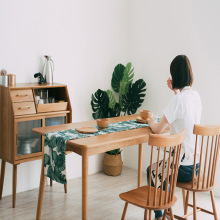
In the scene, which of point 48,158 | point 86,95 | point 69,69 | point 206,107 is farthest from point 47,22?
point 206,107

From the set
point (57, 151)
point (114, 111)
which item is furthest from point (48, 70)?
point (57, 151)

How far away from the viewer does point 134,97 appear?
14.9 feet

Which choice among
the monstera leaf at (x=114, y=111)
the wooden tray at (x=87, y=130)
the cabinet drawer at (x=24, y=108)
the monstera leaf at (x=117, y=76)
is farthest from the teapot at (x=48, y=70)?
the wooden tray at (x=87, y=130)

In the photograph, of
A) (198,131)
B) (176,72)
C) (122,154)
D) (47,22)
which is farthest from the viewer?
(122,154)

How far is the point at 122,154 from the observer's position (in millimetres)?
4996

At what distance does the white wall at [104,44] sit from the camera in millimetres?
3746

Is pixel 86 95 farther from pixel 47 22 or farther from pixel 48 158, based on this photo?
pixel 48 158

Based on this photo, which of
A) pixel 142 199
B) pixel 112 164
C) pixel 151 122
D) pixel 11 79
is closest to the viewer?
pixel 142 199

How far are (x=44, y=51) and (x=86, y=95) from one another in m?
0.82

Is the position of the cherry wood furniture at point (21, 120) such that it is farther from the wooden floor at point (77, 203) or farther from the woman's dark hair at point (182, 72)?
the woman's dark hair at point (182, 72)

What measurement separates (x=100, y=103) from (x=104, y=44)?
0.82 m

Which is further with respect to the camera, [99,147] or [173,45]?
[173,45]

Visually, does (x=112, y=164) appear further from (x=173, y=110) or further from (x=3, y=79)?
(x=173, y=110)

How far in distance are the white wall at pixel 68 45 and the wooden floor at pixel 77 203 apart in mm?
264
